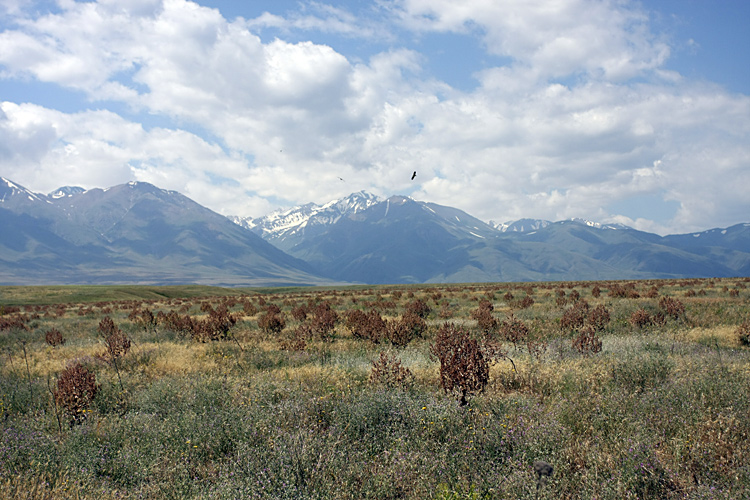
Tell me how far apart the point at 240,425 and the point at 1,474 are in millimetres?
2654

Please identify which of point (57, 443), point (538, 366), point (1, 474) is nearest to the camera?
point (1, 474)

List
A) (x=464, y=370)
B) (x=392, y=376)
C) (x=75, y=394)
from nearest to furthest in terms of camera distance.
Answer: (x=464, y=370), (x=75, y=394), (x=392, y=376)

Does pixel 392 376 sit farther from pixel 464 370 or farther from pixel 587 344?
pixel 587 344

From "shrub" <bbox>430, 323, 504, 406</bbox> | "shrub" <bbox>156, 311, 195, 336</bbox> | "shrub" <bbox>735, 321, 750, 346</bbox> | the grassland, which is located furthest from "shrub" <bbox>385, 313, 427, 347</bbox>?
"shrub" <bbox>735, 321, 750, 346</bbox>

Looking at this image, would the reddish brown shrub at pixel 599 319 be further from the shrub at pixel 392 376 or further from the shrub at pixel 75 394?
the shrub at pixel 75 394

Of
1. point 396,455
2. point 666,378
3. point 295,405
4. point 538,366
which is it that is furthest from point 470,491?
point 666,378

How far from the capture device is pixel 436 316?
22.2 metres

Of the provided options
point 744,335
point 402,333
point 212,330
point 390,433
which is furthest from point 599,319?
point 212,330

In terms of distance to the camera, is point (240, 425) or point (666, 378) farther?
Answer: point (666, 378)

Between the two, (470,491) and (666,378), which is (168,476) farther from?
(666,378)

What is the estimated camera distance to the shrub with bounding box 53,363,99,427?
6754mm

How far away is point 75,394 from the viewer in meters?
7.00

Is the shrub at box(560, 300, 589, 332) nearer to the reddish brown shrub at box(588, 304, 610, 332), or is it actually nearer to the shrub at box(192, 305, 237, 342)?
the reddish brown shrub at box(588, 304, 610, 332)

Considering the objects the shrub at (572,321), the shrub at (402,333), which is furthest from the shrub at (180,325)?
the shrub at (572,321)
